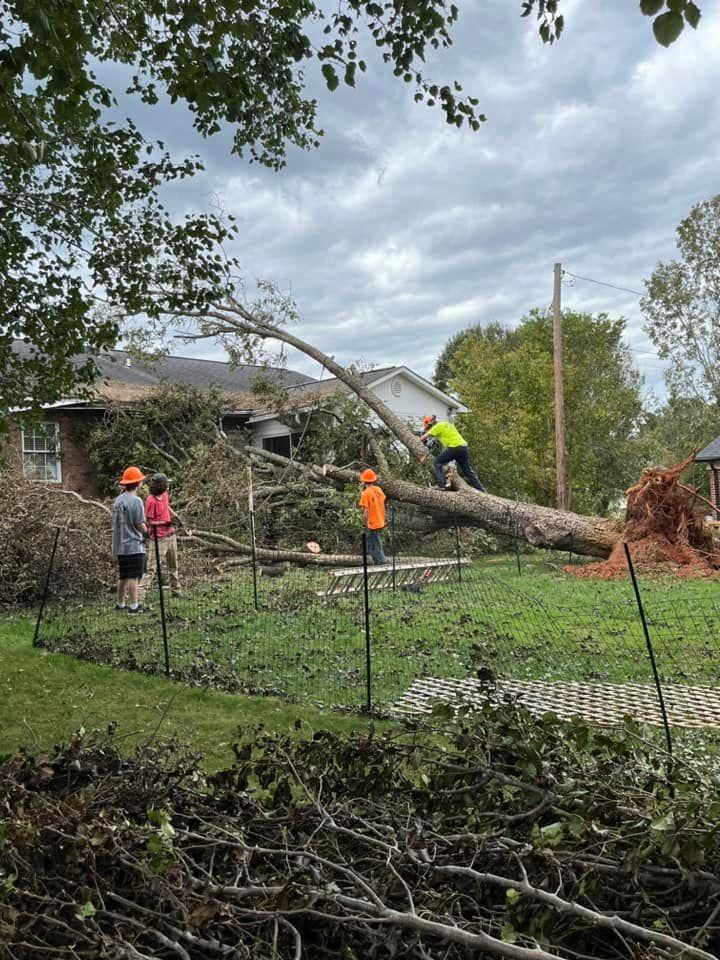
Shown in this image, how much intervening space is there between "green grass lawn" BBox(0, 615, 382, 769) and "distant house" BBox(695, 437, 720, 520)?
20.4m

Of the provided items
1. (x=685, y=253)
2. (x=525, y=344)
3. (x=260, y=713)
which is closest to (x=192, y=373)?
(x=525, y=344)

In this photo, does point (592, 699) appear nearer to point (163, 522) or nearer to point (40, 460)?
point (163, 522)

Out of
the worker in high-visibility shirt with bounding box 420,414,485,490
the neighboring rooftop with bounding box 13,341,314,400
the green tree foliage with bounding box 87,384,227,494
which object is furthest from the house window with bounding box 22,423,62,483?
the worker in high-visibility shirt with bounding box 420,414,485,490

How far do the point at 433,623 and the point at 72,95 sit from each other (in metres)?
6.29

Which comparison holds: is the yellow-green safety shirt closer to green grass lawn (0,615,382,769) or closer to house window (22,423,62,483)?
green grass lawn (0,615,382,769)

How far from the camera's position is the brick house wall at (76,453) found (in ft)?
63.1

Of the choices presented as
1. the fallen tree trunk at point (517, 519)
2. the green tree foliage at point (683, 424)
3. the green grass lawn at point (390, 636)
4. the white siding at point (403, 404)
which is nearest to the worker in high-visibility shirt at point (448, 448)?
the fallen tree trunk at point (517, 519)

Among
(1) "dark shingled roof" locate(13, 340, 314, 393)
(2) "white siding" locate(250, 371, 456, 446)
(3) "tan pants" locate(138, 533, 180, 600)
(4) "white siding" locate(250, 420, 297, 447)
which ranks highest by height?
(1) "dark shingled roof" locate(13, 340, 314, 393)

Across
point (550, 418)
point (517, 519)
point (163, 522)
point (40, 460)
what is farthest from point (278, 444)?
point (163, 522)

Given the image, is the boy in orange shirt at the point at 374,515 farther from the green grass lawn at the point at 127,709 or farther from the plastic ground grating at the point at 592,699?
the plastic ground grating at the point at 592,699

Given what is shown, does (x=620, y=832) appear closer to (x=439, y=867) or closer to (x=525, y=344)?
(x=439, y=867)

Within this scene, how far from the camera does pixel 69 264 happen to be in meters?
5.83

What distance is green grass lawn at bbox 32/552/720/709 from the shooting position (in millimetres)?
6555

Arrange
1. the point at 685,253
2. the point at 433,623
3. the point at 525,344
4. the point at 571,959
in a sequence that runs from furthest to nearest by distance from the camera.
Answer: the point at 685,253 → the point at 525,344 → the point at 433,623 → the point at 571,959
